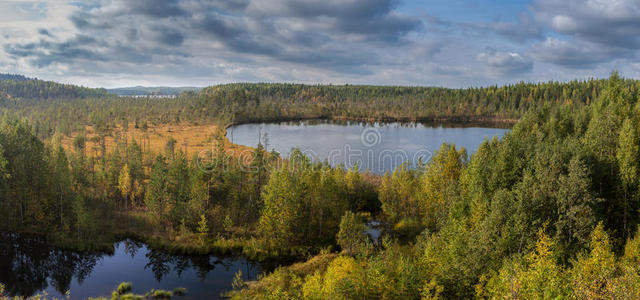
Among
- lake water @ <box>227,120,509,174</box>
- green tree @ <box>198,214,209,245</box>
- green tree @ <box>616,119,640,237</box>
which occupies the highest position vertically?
green tree @ <box>616,119,640,237</box>

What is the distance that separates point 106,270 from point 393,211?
37326mm

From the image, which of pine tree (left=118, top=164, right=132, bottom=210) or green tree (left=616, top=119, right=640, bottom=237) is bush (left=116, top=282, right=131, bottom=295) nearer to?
pine tree (left=118, top=164, right=132, bottom=210)

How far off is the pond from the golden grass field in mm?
51929

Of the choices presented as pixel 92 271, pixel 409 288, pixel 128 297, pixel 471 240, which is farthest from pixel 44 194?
pixel 471 240

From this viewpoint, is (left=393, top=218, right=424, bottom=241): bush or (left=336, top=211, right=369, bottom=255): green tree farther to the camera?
(left=393, top=218, right=424, bottom=241): bush

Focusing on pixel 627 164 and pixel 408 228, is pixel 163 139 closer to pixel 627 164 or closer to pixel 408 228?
pixel 408 228

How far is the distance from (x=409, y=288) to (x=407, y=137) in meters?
127

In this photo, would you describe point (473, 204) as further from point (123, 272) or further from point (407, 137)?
point (407, 137)

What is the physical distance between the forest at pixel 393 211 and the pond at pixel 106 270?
1800 mm

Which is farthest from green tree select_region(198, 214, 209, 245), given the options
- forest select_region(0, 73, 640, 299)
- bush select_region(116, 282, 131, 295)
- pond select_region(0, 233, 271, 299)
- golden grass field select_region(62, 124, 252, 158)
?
golden grass field select_region(62, 124, 252, 158)

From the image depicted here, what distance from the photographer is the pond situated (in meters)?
38.3

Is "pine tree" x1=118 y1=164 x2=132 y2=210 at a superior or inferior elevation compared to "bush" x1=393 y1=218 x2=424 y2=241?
superior

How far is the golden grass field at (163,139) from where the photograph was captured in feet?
356

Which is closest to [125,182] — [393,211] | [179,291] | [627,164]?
[179,291]
